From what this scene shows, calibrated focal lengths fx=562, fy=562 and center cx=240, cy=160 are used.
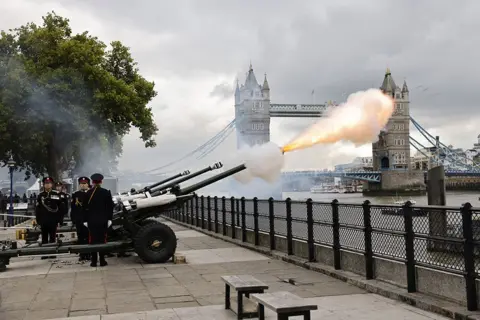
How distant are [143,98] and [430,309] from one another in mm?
30430

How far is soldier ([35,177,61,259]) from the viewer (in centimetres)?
1299

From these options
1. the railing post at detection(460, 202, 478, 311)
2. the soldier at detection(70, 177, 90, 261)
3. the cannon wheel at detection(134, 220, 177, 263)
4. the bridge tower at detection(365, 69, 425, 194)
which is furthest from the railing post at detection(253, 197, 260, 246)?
the bridge tower at detection(365, 69, 425, 194)

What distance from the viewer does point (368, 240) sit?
28.2 ft

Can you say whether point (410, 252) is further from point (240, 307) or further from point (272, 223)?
point (272, 223)

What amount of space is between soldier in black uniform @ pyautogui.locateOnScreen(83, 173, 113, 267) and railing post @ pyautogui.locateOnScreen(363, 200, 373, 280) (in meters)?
5.52

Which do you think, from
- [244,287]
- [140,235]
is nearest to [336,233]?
[244,287]

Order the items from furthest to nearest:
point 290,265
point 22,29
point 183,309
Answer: point 22,29, point 290,265, point 183,309

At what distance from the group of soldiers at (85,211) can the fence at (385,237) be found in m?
3.83

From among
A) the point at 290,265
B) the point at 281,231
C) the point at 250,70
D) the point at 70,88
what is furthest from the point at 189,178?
the point at 250,70

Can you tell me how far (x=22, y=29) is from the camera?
110ft

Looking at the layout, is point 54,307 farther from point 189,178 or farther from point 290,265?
point 189,178

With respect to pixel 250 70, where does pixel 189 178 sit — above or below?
below

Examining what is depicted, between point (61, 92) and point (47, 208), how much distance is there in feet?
62.0

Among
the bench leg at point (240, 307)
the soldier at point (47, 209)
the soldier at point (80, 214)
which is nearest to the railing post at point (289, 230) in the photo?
the soldier at point (80, 214)
